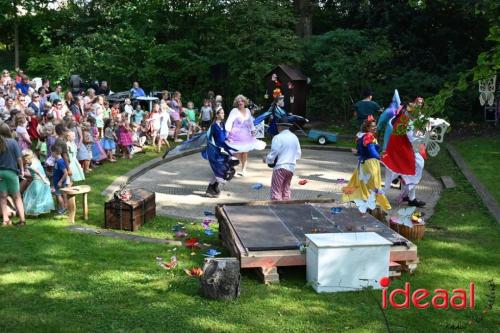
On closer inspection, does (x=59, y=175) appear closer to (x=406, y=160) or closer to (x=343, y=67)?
(x=406, y=160)

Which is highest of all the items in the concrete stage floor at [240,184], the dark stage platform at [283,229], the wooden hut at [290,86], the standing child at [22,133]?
the wooden hut at [290,86]

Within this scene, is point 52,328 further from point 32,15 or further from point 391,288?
point 32,15

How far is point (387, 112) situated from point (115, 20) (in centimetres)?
1979

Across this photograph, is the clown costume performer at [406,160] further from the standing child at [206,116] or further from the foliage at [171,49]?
the foliage at [171,49]

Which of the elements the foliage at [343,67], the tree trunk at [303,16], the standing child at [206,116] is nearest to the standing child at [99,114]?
the standing child at [206,116]

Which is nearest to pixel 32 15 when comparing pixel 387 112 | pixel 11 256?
pixel 387 112

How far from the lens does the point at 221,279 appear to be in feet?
24.7

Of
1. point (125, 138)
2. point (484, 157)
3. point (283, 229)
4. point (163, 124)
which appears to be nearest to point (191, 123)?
point (163, 124)

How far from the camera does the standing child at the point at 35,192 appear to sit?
11.1 m

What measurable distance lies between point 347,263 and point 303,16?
22049 mm

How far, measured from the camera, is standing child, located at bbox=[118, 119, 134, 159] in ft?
55.5

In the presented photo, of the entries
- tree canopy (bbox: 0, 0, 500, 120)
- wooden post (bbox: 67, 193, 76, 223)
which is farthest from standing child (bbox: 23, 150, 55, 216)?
tree canopy (bbox: 0, 0, 500, 120)

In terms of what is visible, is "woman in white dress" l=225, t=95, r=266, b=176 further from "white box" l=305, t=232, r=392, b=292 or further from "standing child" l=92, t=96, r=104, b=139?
"white box" l=305, t=232, r=392, b=292

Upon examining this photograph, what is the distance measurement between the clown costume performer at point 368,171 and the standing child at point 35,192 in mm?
5050
